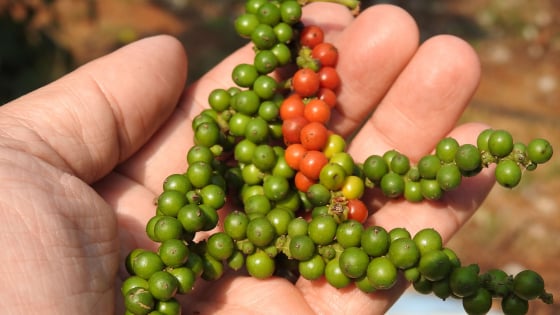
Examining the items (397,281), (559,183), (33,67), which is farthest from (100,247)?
(559,183)

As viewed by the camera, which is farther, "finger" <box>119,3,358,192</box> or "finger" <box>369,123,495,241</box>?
"finger" <box>119,3,358,192</box>

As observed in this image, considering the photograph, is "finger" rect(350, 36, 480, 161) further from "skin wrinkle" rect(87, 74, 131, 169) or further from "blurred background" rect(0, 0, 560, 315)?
"blurred background" rect(0, 0, 560, 315)

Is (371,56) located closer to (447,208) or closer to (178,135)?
(447,208)

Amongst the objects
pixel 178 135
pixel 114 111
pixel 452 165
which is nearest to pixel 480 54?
pixel 452 165

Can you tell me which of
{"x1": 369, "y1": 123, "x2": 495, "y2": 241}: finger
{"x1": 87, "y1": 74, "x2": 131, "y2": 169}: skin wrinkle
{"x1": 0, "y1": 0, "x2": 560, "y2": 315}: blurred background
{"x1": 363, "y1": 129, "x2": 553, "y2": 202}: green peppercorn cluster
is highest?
{"x1": 87, "y1": 74, "x2": 131, "y2": 169}: skin wrinkle

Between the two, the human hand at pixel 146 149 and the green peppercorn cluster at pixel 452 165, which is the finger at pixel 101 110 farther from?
the green peppercorn cluster at pixel 452 165

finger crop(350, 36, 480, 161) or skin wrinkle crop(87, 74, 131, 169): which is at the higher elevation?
skin wrinkle crop(87, 74, 131, 169)

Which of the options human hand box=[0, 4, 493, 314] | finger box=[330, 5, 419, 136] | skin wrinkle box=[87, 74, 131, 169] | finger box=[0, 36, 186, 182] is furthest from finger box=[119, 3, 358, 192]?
finger box=[330, 5, 419, 136]
